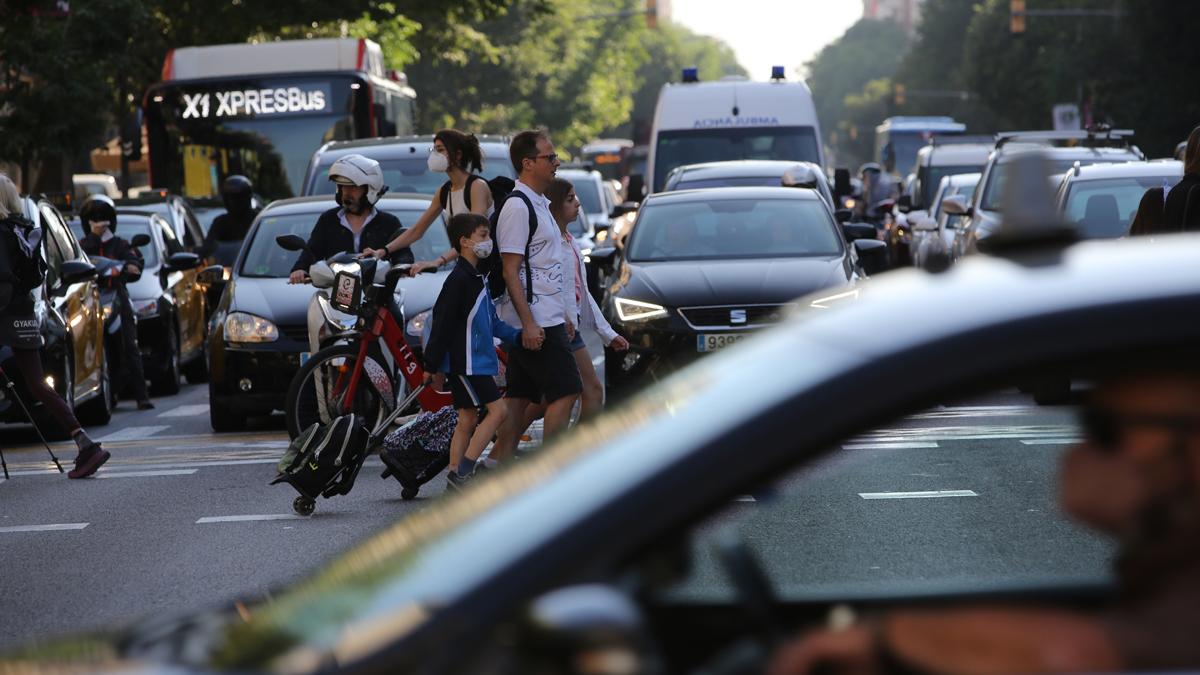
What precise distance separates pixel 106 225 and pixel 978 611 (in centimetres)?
1488

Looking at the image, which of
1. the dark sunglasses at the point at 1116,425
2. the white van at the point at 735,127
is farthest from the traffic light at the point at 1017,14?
the dark sunglasses at the point at 1116,425

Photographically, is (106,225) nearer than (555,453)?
No

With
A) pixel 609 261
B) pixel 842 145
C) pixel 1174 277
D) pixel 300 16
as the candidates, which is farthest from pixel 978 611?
pixel 842 145

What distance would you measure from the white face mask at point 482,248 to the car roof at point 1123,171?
698 centimetres

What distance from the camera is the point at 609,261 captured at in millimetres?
14812

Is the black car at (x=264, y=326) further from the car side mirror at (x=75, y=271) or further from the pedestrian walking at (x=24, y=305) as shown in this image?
the pedestrian walking at (x=24, y=305)

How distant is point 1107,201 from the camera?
15289 mm

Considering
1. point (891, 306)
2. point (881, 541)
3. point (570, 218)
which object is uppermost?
point (891, 306)

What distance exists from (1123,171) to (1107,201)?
349 millimetres

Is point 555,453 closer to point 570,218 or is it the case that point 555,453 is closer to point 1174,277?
point 1174,277

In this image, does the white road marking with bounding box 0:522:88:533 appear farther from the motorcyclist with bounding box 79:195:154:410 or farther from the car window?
the motorcyclist with bounding box 79:195:154:410

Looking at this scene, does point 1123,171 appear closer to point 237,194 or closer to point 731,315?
point 731,315

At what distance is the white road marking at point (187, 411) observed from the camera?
53.1 ft

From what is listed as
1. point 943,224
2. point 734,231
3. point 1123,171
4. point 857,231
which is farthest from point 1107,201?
point 943,224
